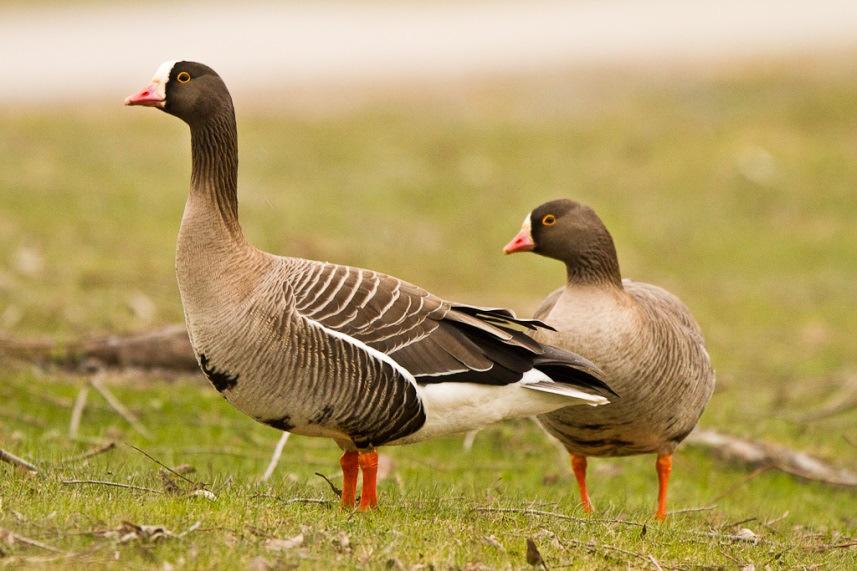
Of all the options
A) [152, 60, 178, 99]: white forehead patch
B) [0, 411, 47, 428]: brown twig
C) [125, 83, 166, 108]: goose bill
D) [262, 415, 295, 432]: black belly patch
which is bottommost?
[0, 411, 47, 428]: brown twig

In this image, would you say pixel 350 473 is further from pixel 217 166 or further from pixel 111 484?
pixel 217 166

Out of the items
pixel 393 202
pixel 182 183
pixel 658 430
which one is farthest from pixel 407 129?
pixel 658 430

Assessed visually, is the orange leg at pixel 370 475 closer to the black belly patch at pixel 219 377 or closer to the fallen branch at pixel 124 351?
the black belly patch at pixel 219 377

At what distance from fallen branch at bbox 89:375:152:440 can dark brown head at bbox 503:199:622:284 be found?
3394 mm

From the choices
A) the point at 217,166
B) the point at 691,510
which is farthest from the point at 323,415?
the point at 691,510

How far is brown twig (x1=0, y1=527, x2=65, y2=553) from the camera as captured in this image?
16.1ft

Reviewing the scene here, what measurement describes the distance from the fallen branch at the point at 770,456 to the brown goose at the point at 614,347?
2.02 metres

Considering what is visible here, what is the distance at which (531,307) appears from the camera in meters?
13.5

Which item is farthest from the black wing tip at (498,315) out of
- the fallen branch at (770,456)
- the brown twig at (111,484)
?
the fallen branch at (770,456)

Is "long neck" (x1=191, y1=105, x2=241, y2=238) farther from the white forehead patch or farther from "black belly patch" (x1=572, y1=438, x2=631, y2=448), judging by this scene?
"black belly patch" (x1=572, y1=438, x2=631, y2=448)

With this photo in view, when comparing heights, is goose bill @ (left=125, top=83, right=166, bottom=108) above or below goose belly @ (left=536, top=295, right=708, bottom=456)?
above

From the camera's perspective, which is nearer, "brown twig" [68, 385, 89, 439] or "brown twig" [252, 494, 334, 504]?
"brown twig" [252, 494, 334, 504]

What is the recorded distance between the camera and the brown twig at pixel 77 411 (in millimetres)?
8828

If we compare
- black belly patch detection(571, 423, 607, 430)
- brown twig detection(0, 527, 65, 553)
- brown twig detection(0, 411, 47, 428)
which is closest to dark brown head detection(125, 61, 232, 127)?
brown twig detection(0, 527, 65, 553)
